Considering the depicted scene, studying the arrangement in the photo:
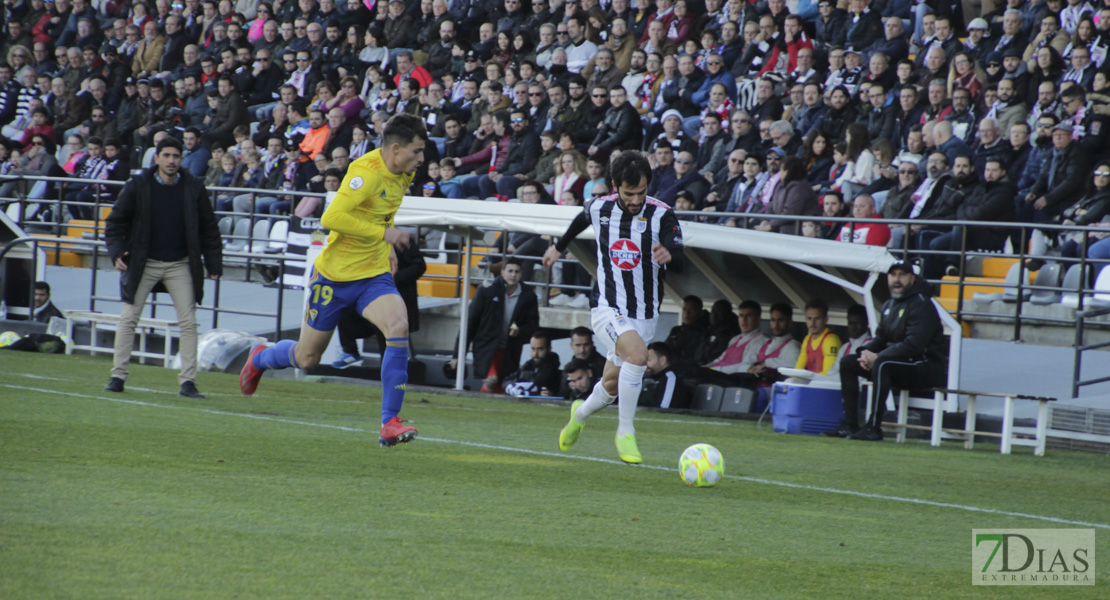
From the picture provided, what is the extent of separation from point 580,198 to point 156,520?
1208 centimetres

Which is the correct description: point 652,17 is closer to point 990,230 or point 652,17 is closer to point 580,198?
point 580,198

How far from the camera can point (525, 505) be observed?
18.7ft

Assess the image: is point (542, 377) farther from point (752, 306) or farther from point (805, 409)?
point (805, 409)

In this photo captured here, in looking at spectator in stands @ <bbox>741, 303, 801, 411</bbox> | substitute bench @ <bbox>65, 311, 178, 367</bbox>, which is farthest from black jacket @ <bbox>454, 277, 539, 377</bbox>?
substitute bench @ <bbox>65, 311, 178, 367</bbox>

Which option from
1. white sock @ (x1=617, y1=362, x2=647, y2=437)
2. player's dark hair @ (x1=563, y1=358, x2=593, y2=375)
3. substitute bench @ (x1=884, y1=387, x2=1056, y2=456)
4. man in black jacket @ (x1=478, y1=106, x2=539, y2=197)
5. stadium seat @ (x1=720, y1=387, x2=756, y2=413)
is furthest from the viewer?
man in black jacket @ (x1=478, y1=106, x2=539, y2=197)

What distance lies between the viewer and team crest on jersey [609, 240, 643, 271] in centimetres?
776

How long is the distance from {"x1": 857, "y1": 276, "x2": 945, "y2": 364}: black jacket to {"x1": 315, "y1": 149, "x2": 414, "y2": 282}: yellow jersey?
5443 mm

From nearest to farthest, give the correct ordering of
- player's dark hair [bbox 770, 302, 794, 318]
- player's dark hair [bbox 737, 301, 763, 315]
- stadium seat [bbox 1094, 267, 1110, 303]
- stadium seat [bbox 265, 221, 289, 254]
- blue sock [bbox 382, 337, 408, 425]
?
blue sock [bbox 382, 337, 408, 425] → stadium seat [bbox 1094, 267, 1110, 303] → player's dark hair [bbox 770, 302, 794, 318] → player's dark hair [bbox 737, 301, 763, 315] → stadium seat [bbox 265, 221, 289, 254]

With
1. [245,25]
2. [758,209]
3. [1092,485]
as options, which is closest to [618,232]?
[1092,485]

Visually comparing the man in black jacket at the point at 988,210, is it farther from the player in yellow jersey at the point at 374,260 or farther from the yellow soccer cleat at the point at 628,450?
the player in yellow jersey at the point at 374,260

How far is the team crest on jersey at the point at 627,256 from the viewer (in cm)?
776

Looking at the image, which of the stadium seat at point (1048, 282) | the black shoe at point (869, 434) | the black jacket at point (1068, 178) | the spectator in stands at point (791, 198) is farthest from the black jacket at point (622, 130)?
the black shoe at point (869, 434)

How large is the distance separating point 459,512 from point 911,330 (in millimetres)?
6850

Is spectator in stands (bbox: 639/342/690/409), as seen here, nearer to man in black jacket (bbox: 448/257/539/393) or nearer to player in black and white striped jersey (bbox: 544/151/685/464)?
man in black jacket (bbox: 448/257/539/393)
